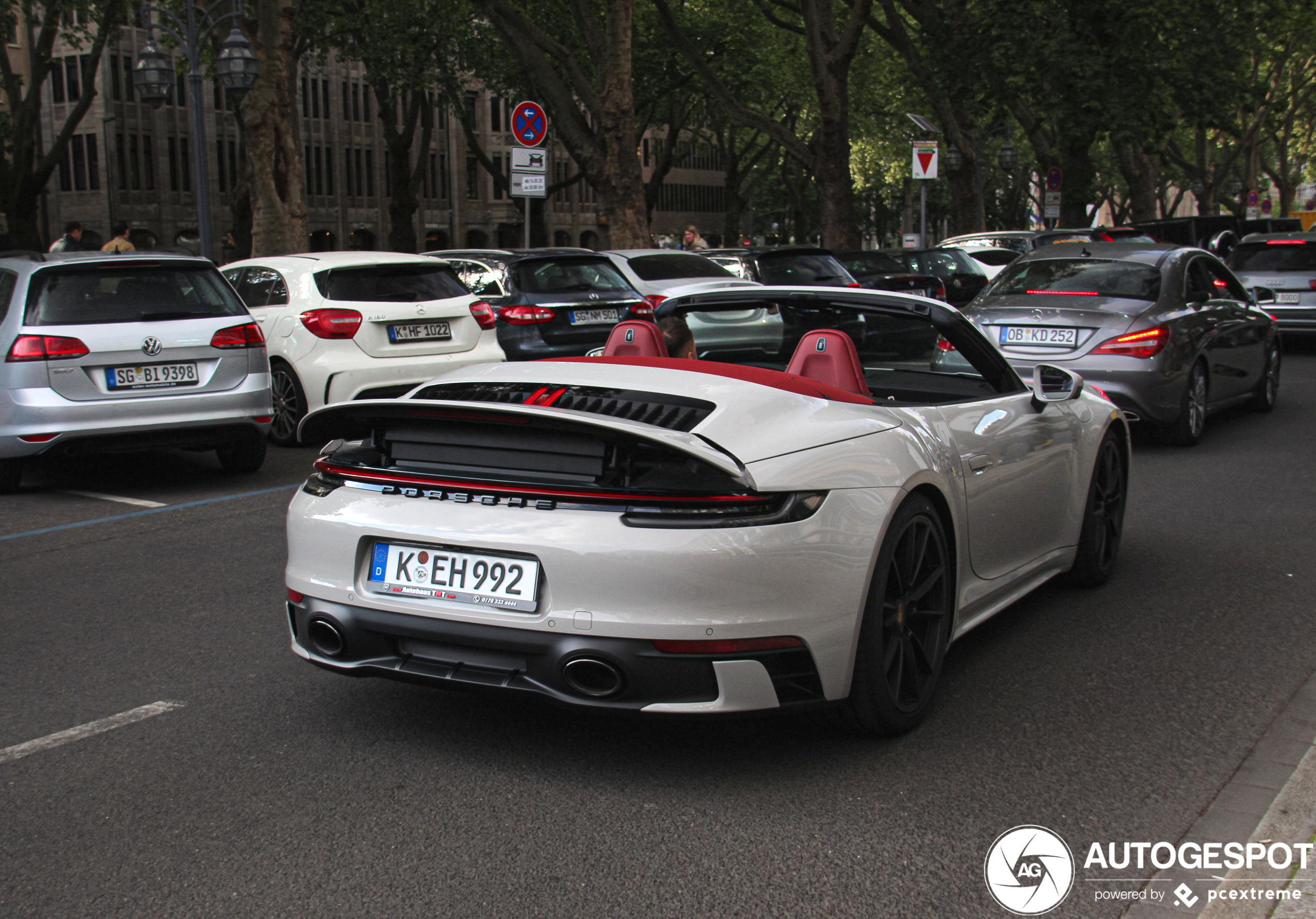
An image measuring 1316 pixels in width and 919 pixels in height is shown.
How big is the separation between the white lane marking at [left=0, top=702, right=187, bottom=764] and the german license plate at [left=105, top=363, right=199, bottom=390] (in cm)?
493

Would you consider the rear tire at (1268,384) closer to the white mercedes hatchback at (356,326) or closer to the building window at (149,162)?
the white mercedes hatchback at (356,326)

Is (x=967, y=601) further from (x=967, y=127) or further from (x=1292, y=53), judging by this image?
(x=1292, y=53)

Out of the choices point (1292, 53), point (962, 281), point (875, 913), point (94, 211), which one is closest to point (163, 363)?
point (875, 913)

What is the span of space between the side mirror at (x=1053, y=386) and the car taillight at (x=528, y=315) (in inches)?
356

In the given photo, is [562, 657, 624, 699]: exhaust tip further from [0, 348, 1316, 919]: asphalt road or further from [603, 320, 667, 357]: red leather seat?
[603, 320, 667, 357]: red leather seat

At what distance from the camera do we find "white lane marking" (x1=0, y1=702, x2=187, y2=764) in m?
4.20

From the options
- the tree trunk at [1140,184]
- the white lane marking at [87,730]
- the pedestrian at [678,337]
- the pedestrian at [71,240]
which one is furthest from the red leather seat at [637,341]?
the tree trunk at [1140,184]

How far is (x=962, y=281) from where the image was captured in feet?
78.5

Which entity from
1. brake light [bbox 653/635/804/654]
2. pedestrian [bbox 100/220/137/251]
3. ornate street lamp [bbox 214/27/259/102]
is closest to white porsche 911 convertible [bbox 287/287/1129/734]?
brake light [bbox 653/635/804/654]

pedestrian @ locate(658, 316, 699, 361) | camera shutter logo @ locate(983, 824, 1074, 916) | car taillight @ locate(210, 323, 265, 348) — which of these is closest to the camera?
camera shutter logo @ locate(983, 824, 1074, 916)

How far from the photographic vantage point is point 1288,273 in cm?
1969

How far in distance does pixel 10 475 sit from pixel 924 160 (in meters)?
19.4

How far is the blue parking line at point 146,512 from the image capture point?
7.89 m

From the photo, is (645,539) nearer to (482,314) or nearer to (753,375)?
(753,375)
